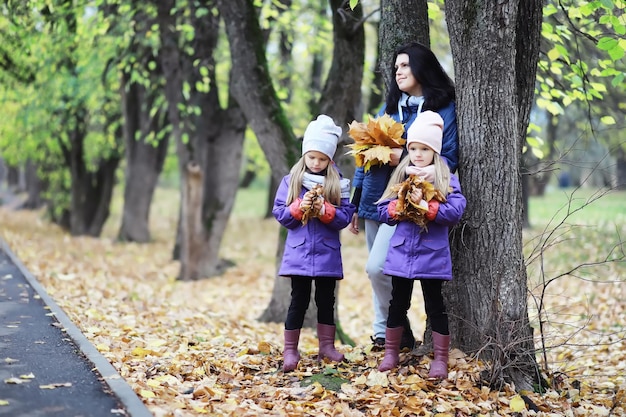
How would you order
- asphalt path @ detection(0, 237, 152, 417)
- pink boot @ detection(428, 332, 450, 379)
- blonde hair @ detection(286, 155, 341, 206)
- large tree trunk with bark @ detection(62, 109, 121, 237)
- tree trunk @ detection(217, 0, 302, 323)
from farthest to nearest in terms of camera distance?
large tree trunk with bark @ detection(62, 109, 121, 237)
tree trunk @ detection(217, 0, 302, 323)
blonde hair @ detection(286, 155, 341, 206)
pink boot @ detection(428, 332, 450, 379)
asphalt path @ detection(0, 237, 152, 417)

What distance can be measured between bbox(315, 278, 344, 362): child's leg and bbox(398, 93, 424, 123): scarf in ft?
4.56

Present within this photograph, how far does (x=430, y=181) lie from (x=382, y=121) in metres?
0.59

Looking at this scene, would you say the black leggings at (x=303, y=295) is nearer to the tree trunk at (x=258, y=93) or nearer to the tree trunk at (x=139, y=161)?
the tree trunk at (x=258, y=93)

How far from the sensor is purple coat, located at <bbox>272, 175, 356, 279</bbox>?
5.42 metres

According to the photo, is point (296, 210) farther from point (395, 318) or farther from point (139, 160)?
point (139, 160)

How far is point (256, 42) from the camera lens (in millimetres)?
9156

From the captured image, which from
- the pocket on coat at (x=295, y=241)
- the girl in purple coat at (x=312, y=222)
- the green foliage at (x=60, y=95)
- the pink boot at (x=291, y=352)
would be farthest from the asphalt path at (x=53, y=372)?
the green foliage at (x=60, y=95)

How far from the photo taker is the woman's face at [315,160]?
18.1 ft

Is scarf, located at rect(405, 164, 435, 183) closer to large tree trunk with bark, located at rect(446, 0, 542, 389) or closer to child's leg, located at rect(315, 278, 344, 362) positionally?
large tree trunk with bark, located at rect(446, 0, 542, 389)

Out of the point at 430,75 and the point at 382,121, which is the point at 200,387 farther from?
the point at 430,75

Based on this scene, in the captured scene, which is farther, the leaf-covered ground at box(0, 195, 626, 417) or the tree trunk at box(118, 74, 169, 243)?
the tree trunk at box(118, 74, 169, 243)

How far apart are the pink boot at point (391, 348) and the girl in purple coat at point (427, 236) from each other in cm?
1

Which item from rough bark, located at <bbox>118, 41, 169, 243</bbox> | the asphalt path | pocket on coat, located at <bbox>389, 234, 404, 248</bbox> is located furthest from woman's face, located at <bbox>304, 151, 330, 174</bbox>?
rough bark, located at <bbox>118, 41, 169, 243</bbox>

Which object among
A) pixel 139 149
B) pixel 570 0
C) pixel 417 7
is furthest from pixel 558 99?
pixel 139 149
